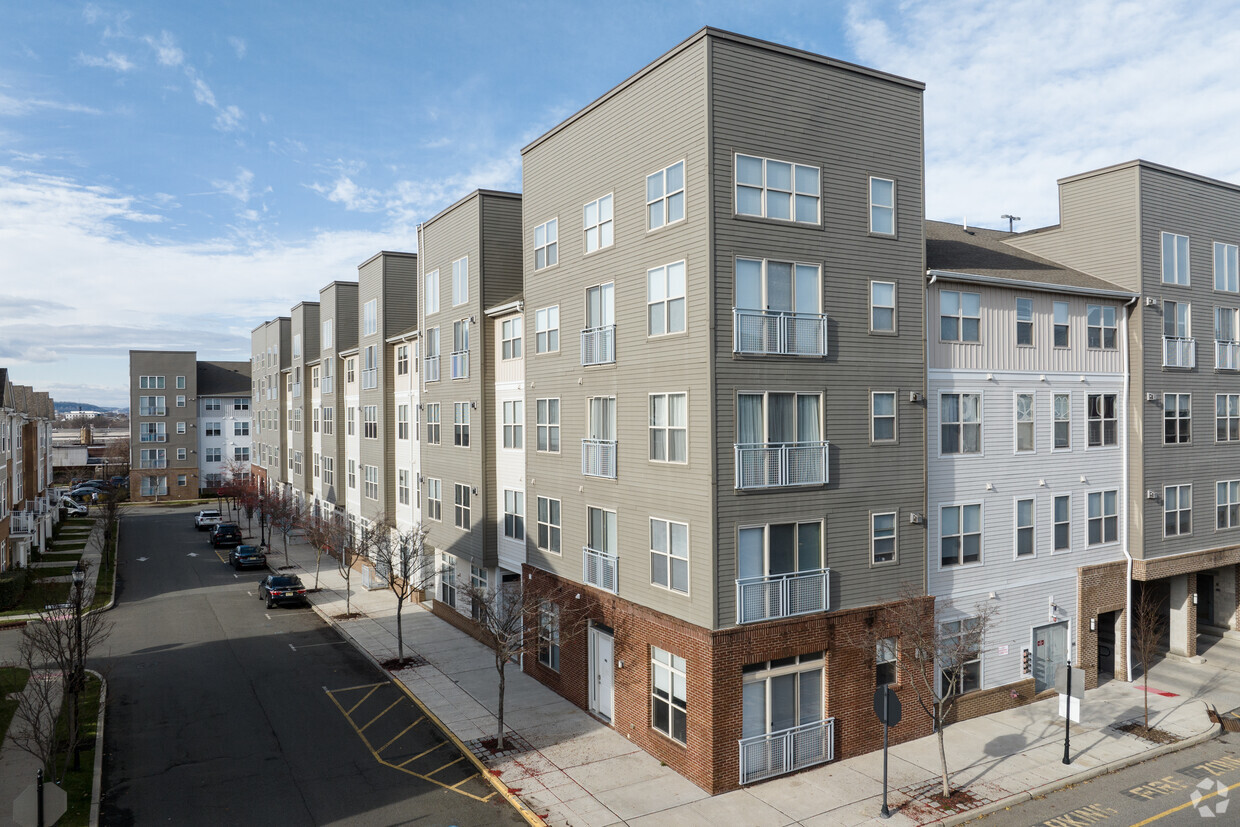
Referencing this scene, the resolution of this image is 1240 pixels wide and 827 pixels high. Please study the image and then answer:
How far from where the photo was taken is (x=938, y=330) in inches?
848

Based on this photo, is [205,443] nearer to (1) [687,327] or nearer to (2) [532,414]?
(2) [532,414]

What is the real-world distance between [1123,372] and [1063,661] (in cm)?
936

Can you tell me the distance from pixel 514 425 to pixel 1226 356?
24.8m

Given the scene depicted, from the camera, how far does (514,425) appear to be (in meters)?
27.2

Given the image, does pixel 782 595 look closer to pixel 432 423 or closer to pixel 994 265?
pixel 994 265

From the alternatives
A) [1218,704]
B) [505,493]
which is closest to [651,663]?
[505,493]

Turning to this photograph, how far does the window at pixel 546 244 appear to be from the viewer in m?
23.8

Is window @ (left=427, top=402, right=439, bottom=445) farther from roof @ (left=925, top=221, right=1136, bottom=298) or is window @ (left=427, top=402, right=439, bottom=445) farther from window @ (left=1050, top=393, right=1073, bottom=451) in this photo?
window @ (left=1050, top=393, right=1073, bottom=451)

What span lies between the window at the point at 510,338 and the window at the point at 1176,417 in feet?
69.8

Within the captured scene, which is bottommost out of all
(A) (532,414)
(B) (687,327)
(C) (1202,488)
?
(C) (1202,488)

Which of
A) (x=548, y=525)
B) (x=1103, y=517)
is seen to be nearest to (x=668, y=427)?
(x=548, y=525)

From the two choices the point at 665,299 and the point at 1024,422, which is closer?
the point at 665,299

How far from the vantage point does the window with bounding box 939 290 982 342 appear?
21.7 metres

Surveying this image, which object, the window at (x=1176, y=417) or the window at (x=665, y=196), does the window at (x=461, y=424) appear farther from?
the window at (x=1176, y=417)
